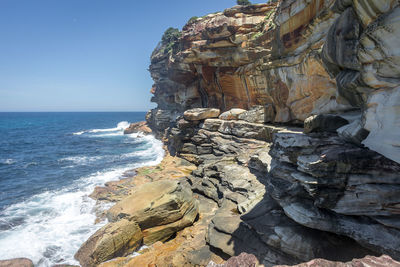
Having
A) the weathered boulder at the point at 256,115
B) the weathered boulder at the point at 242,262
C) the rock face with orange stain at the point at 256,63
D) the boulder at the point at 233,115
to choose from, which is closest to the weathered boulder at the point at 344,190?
the rock face with orange stain at the point at 256,63

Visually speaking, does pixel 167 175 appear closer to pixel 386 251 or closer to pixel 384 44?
pixel 386 251

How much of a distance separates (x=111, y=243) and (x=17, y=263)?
4.61m

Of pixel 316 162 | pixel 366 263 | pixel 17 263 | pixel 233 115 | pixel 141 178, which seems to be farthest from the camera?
pixel 233 115

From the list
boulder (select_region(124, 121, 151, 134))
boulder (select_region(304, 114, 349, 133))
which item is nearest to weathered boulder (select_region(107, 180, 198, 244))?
boulder (select_region(304, 114, 349, 133))

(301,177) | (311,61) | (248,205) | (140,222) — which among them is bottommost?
(140,222)

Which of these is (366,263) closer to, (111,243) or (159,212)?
(159,212)

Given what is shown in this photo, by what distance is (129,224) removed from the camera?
977 cm

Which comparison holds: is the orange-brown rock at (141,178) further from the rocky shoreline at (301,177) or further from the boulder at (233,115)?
the boulder at (233,115)

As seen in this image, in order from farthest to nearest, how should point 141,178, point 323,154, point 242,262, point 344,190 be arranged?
point 141,178, point 323,154, point 344,190, point 242,262

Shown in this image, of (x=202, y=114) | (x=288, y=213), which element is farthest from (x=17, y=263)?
(x=202, y=114)

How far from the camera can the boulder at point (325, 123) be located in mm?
6664

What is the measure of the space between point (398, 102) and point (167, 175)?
16780 mm

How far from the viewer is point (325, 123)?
6.81m

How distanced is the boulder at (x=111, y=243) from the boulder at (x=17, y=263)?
2137 mm
